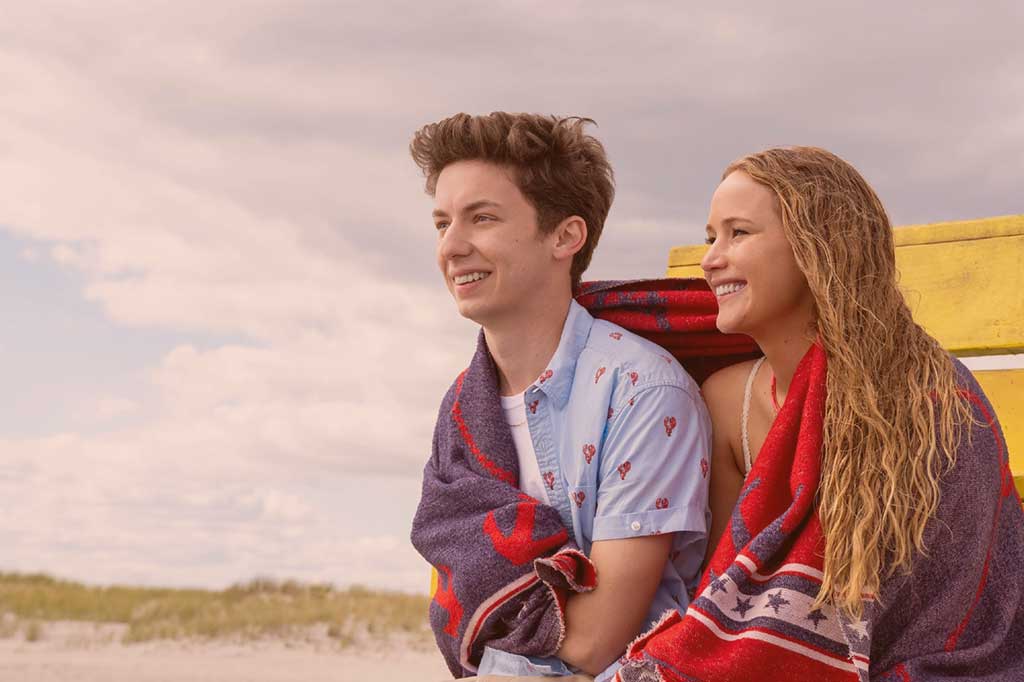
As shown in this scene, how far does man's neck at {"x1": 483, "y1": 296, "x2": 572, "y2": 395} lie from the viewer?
2559 mm

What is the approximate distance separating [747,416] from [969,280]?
1.02 meters

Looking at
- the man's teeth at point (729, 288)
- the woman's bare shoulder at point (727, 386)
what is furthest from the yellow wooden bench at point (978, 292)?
the man's teeth at point (729, 288)

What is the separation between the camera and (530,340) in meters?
2.56

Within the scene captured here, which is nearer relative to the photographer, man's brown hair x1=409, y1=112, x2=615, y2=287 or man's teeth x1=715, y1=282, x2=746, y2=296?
man's teeth x1=715, y1=282, x2=746, y2=296

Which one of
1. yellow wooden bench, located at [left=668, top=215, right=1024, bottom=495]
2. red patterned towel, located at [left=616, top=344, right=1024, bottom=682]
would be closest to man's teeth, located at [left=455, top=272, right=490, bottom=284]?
red patterned towel, located at [left=616, top=344, right=1024, bottom=682]

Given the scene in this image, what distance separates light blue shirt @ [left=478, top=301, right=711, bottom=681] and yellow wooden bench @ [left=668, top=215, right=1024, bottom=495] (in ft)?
3.05

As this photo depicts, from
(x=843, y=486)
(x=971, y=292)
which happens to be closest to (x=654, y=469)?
(x=843, y=486)

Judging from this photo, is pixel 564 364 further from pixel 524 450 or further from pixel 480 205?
pixel 480 205

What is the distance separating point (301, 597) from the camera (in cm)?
880

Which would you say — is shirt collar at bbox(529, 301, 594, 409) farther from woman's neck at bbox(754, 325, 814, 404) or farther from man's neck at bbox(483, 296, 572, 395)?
woman's neck at bbox(754, 325, 814, 404)

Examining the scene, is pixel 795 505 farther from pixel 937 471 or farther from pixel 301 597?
pixel 301 597

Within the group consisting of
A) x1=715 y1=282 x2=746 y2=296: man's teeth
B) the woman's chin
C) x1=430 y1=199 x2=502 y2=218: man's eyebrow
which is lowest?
the woman's chin

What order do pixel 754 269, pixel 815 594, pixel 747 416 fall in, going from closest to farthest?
pixel 815 594 → pixel 754 269 → pixel 747 416

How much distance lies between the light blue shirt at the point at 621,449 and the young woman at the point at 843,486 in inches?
6.6
